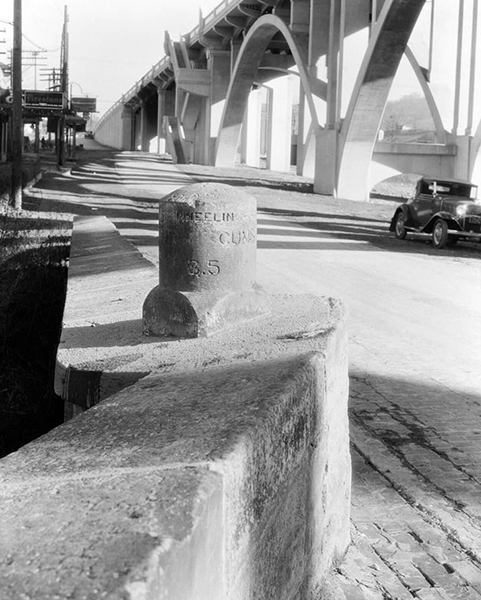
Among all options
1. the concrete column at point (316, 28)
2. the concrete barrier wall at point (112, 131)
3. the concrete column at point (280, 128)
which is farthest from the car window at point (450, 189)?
the concrete barrier wall at point (112, 131)

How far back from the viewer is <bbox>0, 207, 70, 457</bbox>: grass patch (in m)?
6.73

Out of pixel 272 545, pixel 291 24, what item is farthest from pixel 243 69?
pixel 272 545

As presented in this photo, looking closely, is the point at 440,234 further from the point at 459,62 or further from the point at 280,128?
the point at 280,128

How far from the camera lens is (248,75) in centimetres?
5284

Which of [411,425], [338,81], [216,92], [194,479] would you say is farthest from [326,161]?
[194,479]

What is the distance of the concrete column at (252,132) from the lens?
71312 mm

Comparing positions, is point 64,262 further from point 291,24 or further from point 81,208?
point 291,24

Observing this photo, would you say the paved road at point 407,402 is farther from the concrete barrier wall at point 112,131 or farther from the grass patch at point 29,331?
the concrete barrier wall at point 112,131

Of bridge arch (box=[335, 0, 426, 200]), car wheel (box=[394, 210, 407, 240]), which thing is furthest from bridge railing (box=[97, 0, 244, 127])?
car wheel (box=[394, 210, 407, 240])

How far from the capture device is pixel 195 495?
1980 mm

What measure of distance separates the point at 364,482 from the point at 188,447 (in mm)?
2573

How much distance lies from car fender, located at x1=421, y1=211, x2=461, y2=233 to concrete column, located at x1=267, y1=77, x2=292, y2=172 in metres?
47.3

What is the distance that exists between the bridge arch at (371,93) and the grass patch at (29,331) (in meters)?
19.4

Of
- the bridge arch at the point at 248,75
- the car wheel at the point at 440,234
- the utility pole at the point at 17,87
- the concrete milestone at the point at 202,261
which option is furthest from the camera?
the bridge arch at the point at 248,75
